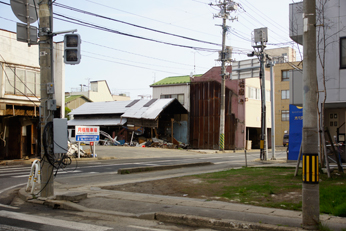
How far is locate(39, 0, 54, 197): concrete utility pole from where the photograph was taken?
9859mm

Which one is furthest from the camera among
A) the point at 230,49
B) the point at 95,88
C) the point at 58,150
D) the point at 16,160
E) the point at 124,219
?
the point at 95,88

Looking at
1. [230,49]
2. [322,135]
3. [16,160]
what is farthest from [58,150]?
[230,49]

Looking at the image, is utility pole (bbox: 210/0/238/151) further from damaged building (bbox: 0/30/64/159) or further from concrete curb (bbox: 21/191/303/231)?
concrete curb (bbox: 21/191/303/231)

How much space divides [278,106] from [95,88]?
4107cm

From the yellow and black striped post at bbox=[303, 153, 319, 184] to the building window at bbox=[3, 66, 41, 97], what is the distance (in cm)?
1927

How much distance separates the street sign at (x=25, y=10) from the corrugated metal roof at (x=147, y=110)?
101ft

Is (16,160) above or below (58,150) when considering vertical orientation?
below

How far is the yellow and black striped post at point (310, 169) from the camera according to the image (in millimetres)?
6289

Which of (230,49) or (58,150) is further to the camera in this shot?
(230,49)

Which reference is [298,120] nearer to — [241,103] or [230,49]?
[230,49]

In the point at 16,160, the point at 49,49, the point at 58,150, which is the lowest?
the point at 16,160

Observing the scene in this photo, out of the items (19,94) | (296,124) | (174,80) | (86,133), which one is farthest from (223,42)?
(19,94)

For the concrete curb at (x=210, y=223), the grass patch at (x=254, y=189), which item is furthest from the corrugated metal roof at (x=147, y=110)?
the concrete curb at (x=210, y=223)

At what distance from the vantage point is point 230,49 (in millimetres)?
39562
